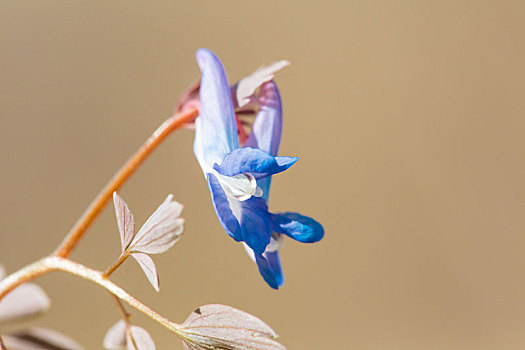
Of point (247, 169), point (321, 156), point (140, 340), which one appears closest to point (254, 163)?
point (247, 169)

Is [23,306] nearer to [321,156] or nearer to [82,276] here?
[82,276]

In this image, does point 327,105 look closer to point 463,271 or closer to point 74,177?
point 463,271

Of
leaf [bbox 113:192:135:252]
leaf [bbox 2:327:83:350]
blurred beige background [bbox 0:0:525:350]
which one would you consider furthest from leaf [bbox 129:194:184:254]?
blurred beige background [bbox 0:0:525:350]

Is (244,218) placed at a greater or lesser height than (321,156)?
lesser

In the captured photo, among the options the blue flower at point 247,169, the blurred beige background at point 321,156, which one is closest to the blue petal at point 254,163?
the blue flower at point 247,169

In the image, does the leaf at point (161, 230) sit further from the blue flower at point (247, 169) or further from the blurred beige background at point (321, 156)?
the blurred beige background at point (321, 156)

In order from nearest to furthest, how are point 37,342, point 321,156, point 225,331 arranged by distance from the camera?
point 225,331 < point 37,342 < point 321,156
